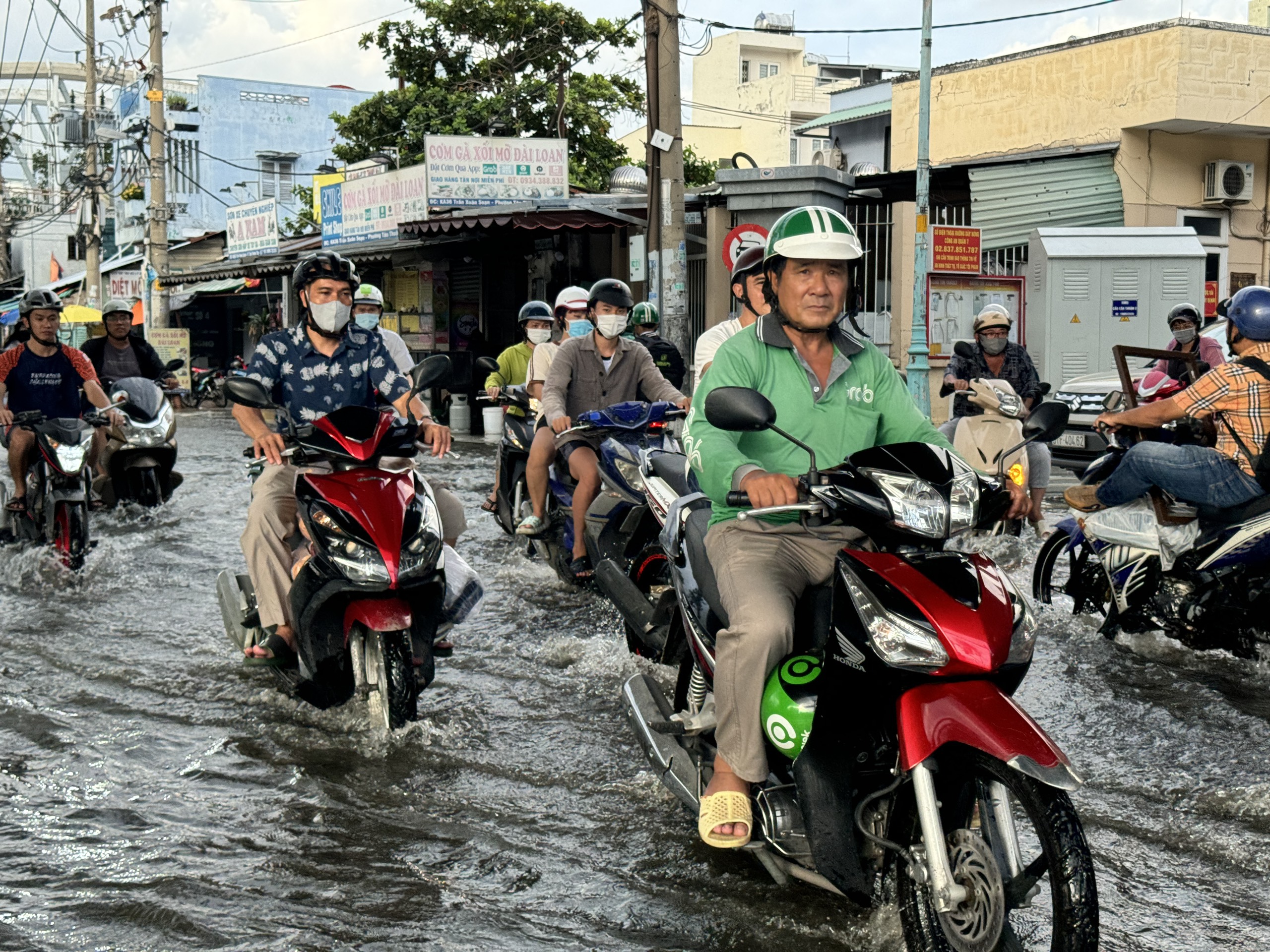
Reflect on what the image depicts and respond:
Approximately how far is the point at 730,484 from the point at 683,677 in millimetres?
1145

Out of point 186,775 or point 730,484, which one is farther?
point 186,775

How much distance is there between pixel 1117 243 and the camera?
56.6ft

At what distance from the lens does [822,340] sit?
3822 millimetres

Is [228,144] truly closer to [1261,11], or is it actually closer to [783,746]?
[1261,11]

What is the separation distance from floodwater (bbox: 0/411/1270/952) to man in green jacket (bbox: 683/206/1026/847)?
0.53 m

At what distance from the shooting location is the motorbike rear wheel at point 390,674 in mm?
4910

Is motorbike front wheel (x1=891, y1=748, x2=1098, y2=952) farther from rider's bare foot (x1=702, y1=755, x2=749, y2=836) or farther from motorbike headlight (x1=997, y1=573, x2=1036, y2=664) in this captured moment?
rider's bare foot (x1=702, y1=755, x2=749, y2=836)

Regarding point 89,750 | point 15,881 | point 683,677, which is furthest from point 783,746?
point 89,750

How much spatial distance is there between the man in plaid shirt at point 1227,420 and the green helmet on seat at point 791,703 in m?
3.43

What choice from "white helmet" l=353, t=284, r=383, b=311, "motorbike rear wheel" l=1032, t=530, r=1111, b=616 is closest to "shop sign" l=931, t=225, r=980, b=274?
"white helmet" l=353, t=284, r=383, b=311

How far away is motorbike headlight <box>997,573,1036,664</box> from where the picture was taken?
3.12m

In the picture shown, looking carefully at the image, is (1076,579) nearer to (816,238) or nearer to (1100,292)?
(816,238)

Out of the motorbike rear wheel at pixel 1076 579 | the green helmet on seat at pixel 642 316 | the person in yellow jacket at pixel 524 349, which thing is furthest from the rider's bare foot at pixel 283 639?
the green helmet on seat at pixel 642 316

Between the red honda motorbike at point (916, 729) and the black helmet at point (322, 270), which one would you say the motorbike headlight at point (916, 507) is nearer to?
the red honda motorbike at point (916, 729)
